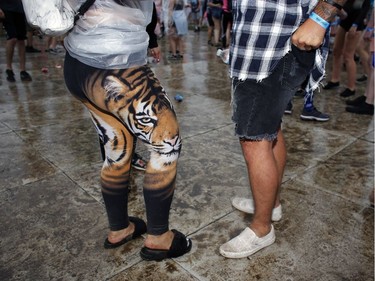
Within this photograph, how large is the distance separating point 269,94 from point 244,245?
86cm

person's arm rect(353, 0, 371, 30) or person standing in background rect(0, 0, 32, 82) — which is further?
person standing in background rect(0, 0, 32, 82)

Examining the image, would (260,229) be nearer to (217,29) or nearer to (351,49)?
(351,49)

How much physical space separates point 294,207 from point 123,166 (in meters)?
1.29

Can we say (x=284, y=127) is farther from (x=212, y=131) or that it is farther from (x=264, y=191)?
(x=264, y=191)

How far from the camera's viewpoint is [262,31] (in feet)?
5.77

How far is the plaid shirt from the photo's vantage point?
5.64 ft

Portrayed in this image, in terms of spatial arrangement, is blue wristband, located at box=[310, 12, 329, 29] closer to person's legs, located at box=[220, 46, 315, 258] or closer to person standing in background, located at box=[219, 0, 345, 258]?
person standing in background, located at box=[219, 0, 345, 258]

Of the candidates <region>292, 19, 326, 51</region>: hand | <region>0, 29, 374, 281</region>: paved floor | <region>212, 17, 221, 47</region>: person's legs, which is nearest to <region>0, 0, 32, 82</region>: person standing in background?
<region>0, 29, 374, 281</region>: paved floor

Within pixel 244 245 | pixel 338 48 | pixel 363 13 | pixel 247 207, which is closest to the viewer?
pixel 244 245

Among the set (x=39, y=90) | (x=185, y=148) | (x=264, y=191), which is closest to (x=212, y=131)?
(x=185, y=148)

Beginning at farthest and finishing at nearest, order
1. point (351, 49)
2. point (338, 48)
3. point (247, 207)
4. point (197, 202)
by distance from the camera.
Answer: point (338, 48), point (351, 49), point (197, 202), point (247, 207)

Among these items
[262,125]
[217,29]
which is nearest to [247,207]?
[262,125]

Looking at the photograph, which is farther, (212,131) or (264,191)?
(212,131)

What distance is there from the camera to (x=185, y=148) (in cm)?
360
